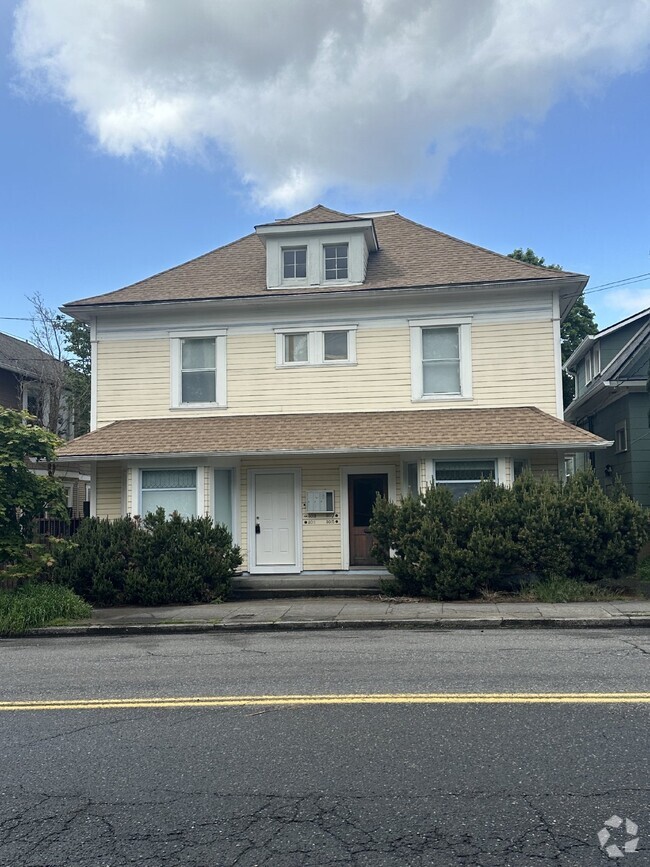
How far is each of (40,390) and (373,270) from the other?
16883mm

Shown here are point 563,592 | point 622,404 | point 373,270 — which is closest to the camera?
point 563,592

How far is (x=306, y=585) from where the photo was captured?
14.6 meters

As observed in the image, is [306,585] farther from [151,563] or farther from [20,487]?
[20,487]

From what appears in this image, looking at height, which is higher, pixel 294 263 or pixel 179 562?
pixel 294 263

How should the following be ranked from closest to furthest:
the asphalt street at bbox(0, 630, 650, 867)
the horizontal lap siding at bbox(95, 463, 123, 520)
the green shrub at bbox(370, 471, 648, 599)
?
the asphalt street at bbox(0, 630, 650, 867) → the green shrub at bbox(370, 471, 648, 599) → the horizontal lap siding at bbox(95, 463, 123, 520)

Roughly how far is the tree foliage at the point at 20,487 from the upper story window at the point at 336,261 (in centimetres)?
700

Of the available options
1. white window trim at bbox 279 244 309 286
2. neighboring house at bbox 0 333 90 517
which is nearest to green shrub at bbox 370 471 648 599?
white window trim at bbox 279 244 309 286

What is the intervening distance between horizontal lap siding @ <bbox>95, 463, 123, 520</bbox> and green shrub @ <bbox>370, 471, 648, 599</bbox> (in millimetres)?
6141

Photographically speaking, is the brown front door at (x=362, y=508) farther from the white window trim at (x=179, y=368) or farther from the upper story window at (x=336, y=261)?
the upper story window at (x=336, y=261)

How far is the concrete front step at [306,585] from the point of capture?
14.2 meters

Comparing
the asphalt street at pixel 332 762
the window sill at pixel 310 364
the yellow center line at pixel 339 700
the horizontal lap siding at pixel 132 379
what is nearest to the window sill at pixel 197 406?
the horizontal lap siding at pixel 132 379

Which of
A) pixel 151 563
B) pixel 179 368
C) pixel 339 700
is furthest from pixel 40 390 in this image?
pixel 339 700

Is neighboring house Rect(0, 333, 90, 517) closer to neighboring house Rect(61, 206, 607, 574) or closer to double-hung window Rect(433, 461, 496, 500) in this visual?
neighboring house Rect(61, 206, 607, 574)

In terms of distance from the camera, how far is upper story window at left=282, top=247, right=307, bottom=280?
16.8 meters
